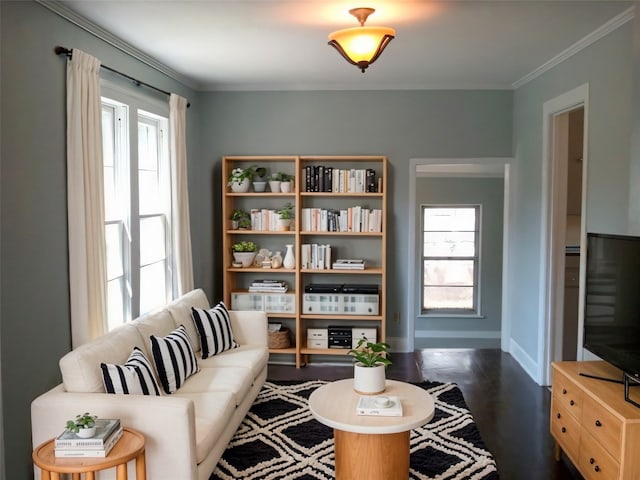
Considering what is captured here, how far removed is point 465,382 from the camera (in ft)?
16.2

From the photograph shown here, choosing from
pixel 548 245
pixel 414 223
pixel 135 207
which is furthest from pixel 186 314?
pixel 548 245

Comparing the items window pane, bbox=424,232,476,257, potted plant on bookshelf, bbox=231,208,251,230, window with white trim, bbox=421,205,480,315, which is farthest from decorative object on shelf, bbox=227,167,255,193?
window pane, bbox=424,232,476,257

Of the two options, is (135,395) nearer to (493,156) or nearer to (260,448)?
(260,448)

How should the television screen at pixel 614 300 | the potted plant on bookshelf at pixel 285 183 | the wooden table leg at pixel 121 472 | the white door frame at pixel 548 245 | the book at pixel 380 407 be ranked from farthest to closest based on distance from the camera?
1. the potted plant on bookshelf at pixel 285 183
2. the white door frame at pixel 548 245
3. the book at pixel 380 407
4. the television screen at pixel 614 300
5. the wooden table leg at pixel 121 472

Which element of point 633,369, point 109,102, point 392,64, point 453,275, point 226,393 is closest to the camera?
point 633,369

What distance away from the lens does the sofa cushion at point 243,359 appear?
4.02m

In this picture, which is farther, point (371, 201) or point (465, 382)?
point (371, 201)

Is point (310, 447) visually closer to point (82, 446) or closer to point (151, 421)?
point (151, 421)

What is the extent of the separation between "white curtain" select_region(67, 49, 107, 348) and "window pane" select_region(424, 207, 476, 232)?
6009 mm

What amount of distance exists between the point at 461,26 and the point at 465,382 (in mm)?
2953

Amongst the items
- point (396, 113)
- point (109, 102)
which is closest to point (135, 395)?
point (109, 102)

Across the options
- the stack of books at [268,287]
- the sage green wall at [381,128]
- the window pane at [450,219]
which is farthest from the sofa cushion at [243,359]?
the window pane at [450,219]

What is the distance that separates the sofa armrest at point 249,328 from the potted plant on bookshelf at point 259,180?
1.49 m

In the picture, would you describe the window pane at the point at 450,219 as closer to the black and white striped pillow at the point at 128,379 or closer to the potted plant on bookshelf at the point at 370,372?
the potted plant on bookshelf at the point at 370,372
